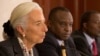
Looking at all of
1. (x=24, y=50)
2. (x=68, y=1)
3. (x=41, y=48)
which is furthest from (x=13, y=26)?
(x=68, y=1)

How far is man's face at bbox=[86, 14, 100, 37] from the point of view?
104 inches

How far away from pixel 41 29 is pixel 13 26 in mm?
181

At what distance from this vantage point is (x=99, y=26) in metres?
2.63

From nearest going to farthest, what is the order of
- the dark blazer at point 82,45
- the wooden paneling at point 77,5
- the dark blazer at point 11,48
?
the dark blazer at point 11,48, the dark blazer at point 82,45, the wooden paneling at point 77,5

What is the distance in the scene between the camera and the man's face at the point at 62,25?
7.26 ft

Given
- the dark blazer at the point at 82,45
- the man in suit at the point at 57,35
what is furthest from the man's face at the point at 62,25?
the dark blazer at the point at 82,45

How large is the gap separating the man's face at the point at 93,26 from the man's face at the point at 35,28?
921 mm

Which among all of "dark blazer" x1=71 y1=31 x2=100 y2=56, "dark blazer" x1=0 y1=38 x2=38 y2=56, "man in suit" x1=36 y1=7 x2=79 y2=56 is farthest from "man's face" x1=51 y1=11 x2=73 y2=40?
"dark blazer" x1=0 y1=38 x2=38 y2=56

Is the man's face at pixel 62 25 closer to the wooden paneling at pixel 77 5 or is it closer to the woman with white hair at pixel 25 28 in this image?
the woman with white hair at pixel 25 28

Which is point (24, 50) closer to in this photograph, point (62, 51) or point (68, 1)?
point (62, 51)

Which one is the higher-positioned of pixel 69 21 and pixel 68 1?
pixel 69 21

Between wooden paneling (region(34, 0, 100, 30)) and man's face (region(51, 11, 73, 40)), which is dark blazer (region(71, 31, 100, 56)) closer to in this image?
man's face (region(51, 11, 73, 40))

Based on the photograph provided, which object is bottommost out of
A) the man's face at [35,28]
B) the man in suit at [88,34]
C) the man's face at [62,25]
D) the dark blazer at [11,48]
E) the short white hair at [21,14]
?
the man in suit at [88,34]

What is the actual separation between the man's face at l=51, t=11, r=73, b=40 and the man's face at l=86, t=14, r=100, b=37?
449 mm
